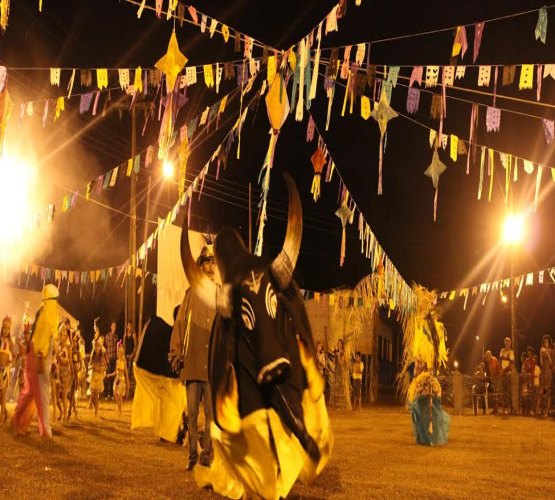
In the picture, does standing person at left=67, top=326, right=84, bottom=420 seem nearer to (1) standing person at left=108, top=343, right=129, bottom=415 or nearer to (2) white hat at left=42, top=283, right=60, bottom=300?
(1) standing person at left=108, top=343, right=129, bottom=415

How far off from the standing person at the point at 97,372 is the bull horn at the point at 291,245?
32.5 feet

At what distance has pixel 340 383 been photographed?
2244cm

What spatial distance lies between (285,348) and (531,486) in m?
Answer: 2.90

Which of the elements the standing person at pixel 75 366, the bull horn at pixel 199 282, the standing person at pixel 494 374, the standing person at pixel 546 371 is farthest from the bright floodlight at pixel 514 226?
the bull horn at pixel 199 282

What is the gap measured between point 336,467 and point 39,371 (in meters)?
4.55

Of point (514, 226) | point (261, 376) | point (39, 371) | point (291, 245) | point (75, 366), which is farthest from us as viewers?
point (514, 226)

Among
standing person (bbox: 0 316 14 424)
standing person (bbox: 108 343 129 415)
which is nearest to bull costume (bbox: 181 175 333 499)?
standing person (bbox: 0 316 14 424)

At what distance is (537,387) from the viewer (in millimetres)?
20172

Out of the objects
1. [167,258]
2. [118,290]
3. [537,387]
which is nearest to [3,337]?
[167,258]

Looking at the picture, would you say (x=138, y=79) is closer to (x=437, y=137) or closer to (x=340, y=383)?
(x=437, y=137)

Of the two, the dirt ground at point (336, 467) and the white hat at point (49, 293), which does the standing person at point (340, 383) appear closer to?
the dirt ground at point (336, 467)

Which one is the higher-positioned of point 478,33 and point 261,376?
point 478,33

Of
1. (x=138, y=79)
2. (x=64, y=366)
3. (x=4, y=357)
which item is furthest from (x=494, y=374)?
(x=138, y=79)

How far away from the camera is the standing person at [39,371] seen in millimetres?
10180
